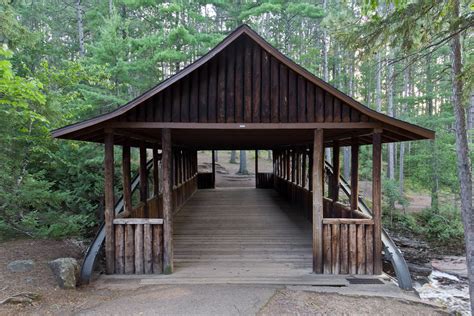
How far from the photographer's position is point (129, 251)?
557 cm

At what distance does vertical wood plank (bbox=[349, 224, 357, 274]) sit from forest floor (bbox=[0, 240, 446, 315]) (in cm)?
94

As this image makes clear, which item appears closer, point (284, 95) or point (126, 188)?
point (284, 95)

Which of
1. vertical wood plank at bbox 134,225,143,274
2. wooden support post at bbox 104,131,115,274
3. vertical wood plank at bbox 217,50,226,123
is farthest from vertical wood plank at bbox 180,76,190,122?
vertical wood plank at bbox 134,225,143,274

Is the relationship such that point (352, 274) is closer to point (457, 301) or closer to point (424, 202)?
point (457, 301)

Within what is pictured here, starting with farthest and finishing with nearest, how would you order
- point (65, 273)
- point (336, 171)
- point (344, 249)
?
point (336, 171)
point (344, 249)
point (65, 273)

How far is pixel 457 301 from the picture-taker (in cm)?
700

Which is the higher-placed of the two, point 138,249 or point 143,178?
point 143,178

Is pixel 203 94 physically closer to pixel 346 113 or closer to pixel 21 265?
pixel 346 113

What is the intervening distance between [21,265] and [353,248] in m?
5.76

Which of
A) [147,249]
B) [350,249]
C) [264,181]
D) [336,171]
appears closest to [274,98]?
[350,249]

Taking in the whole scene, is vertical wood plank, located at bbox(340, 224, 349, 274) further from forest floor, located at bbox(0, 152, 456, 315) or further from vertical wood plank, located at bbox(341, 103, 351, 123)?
→ vertical wood plank, located at bbox(341, 103, 351, 123)

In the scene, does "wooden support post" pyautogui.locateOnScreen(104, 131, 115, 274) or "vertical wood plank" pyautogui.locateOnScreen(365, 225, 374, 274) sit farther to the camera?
"vertical wood plank" pyautogui.locateOnScreen(365, 225, 374, 274)

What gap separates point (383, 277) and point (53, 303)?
525 centimetres

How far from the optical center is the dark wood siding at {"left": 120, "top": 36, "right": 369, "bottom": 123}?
549cm
